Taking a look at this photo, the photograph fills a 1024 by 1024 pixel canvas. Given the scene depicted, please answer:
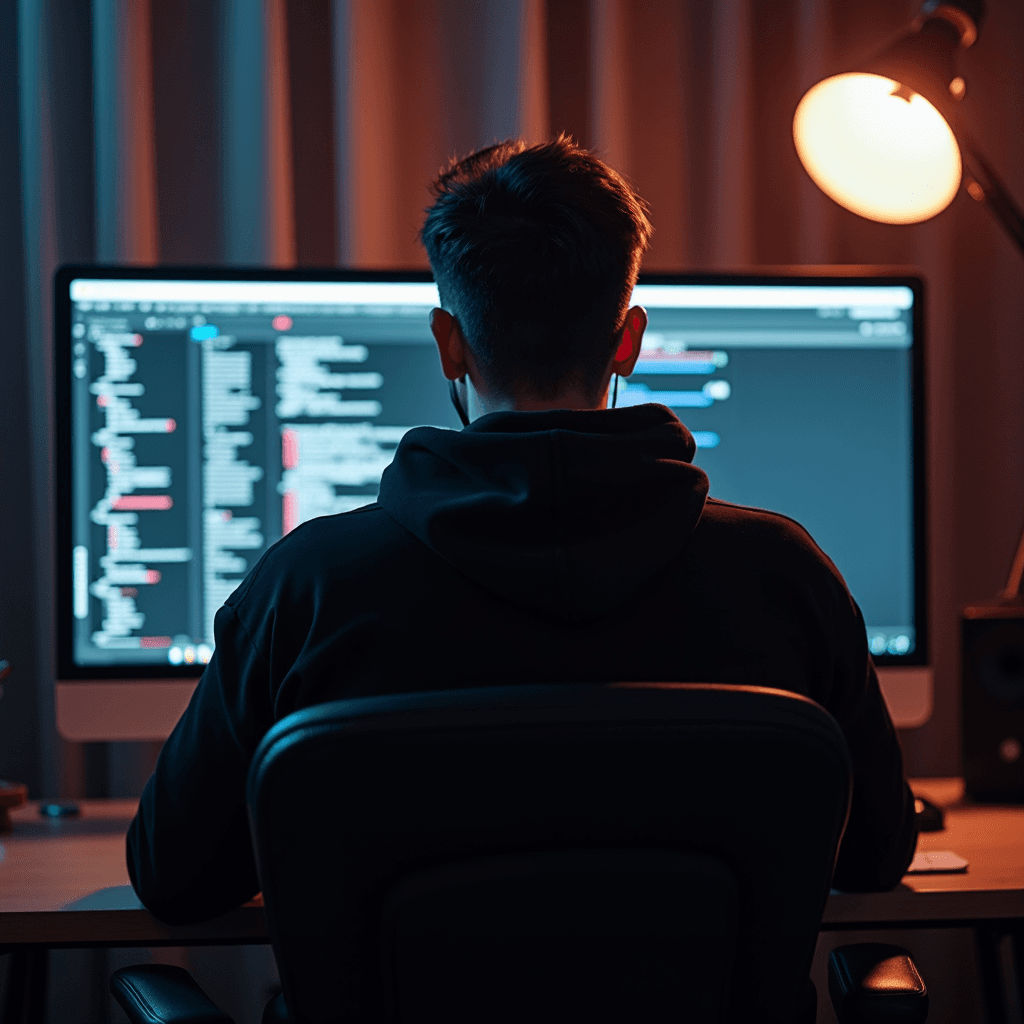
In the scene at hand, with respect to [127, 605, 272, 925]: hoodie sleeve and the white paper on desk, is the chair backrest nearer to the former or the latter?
[127, 605, 272, 925]: hoodie sleeve

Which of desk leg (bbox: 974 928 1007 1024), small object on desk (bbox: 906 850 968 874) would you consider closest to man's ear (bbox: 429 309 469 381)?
small object on desk (bbox: 906 850 968 874)

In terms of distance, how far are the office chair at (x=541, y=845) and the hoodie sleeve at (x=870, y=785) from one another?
23 cm

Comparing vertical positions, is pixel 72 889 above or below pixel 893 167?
below

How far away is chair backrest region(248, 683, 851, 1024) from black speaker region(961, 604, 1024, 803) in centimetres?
79

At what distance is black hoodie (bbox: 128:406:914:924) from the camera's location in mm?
656

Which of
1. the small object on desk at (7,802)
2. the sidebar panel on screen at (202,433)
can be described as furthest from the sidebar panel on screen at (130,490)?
the small object on desk at (7,802)

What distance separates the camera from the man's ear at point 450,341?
83cm

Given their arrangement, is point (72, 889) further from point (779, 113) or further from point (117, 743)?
point (779, 113)

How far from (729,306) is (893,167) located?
1.00ft

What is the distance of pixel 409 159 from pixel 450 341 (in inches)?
36.4

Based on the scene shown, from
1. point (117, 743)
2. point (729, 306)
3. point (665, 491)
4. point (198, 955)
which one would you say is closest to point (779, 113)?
point (729, 306)

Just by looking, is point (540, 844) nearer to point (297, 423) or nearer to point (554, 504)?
point (554, 504)

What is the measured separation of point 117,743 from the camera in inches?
60.8

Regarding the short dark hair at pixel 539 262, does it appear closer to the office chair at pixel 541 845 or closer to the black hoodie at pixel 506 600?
the black hoodie at pixel 506 600
